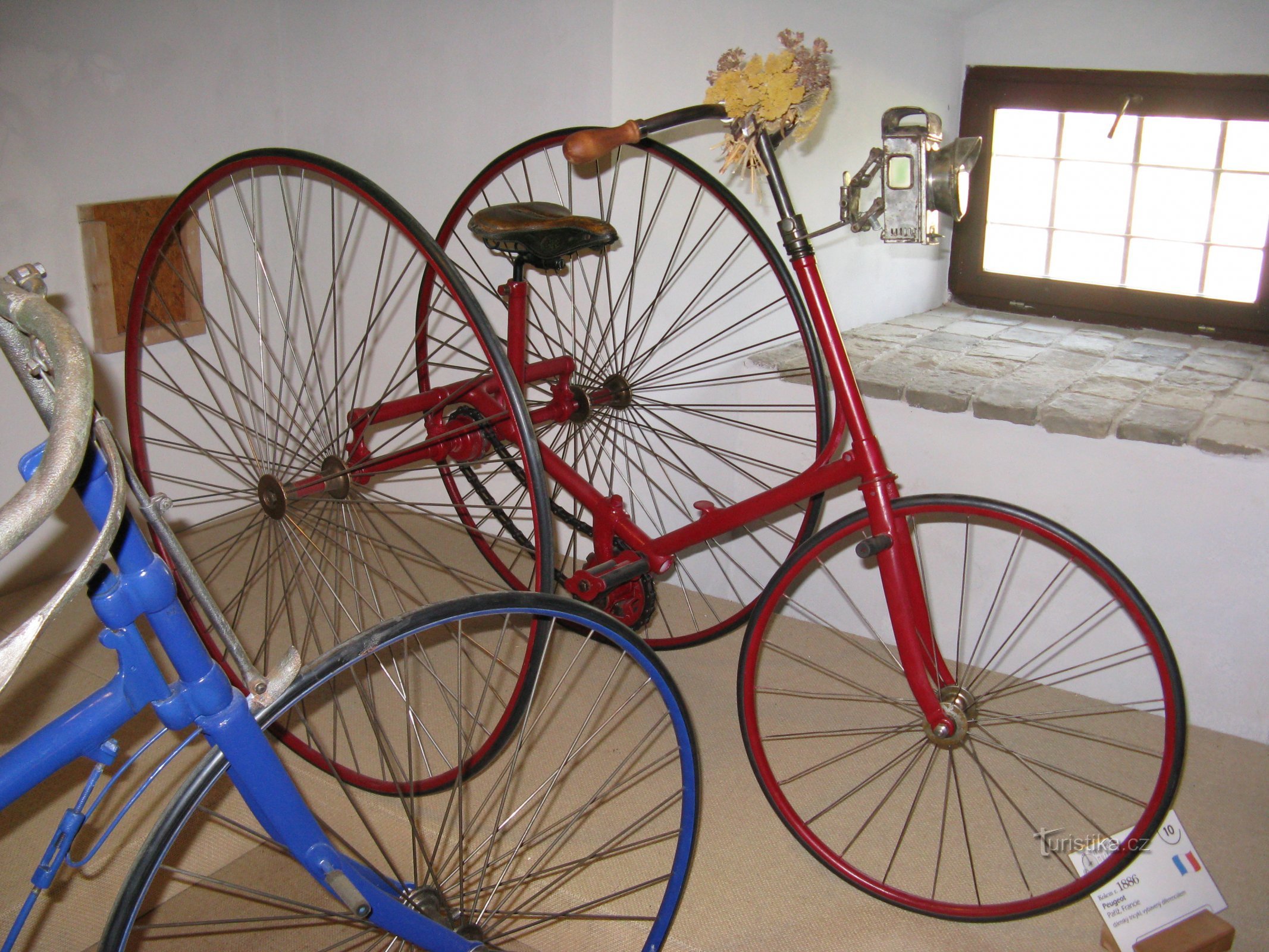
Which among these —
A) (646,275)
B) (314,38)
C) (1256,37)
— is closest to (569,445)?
(646,275)

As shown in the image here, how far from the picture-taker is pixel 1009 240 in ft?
9.25

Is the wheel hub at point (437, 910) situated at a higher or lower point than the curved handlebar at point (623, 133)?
lower

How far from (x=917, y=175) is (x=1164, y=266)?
1.47 m

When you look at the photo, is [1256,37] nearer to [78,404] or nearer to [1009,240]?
[1009,240]

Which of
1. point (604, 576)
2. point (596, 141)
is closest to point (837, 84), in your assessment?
point (596, 141)

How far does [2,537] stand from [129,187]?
6.35 feet

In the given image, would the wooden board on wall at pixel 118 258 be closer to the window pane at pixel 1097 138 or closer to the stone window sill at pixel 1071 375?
the stone window sill at pixel 1071 375

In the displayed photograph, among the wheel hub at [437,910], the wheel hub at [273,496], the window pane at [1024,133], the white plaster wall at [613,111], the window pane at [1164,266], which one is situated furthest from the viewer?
the window pane at [1024,133]

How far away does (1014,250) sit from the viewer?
282 cm

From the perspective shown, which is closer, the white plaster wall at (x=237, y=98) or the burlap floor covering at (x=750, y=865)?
the burlap floor covering at (x=750, y=865)

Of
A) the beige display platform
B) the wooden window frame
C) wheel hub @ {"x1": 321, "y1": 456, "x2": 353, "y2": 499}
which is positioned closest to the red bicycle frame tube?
the beige display platform

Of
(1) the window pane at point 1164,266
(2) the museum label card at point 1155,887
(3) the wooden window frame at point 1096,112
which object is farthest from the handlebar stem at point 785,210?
(1) the window pane at point 1164,266

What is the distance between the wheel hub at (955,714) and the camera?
4.94 ft

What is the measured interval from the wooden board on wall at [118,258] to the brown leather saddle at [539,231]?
0.92 metres
